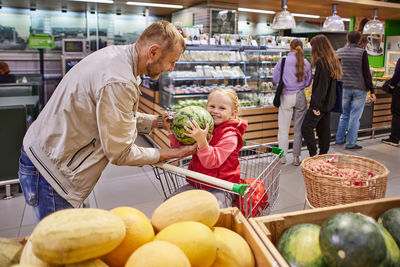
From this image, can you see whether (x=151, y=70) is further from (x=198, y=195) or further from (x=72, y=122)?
(x=198, y=195)

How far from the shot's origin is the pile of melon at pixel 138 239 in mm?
839

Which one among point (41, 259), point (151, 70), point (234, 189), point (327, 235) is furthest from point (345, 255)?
point (151, 70)

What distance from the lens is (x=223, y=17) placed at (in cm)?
717

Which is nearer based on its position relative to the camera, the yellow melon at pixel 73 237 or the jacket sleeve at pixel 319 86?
the yellow melon at pixel 73 237

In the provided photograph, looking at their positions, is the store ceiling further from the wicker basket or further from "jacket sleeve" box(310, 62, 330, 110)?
the wicker basket

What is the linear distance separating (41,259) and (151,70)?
1.18 m

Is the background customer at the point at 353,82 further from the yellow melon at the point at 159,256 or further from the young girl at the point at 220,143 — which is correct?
the yellow melon at the point at 159,256

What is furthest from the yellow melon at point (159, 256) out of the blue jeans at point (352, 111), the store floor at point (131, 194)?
the blue jeans at point (352, 111)

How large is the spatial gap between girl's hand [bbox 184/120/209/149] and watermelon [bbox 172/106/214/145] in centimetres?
4

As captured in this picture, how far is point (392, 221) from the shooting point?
1246 mm

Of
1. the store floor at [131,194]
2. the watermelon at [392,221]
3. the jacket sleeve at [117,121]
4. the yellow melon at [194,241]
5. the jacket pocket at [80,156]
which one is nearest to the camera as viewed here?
the yellow melon at [194,241]

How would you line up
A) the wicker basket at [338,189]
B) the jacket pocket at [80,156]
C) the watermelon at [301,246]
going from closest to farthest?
the watermelon at [301,246]
the jacket pocket at [80,156]
the wicker basket at [338,189]

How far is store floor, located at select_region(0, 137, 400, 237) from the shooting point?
337 cm

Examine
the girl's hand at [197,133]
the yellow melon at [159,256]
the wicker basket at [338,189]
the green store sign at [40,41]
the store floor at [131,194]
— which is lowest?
the store floor at [131,194]
